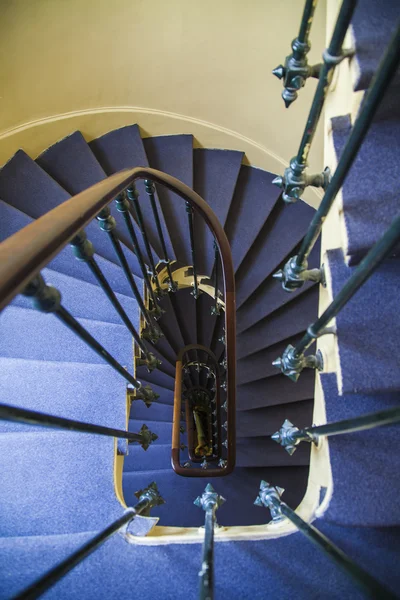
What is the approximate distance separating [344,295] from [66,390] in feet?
5.19

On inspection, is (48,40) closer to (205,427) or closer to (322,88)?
(322,88)

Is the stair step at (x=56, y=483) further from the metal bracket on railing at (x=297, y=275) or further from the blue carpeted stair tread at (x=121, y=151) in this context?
the blue carpeted stair tread at (x=121, y=151)

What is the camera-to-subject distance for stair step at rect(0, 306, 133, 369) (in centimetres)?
232

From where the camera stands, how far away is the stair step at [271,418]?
370 centimetres

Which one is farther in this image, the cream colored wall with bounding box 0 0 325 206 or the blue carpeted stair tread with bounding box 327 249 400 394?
the cream colored wall with bounding box 0 0 325 206

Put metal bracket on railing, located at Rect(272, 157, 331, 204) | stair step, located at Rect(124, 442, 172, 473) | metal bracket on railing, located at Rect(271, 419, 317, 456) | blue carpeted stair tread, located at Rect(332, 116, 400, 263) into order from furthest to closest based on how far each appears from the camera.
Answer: stair step, located at Rect(124, 442, 172, 473) < metal bracket on railing, located at Rect(271, 419, 317, 456) < metal bracket on railing, located at Rect(272, 157, 331, 204) < blue carpeted stair tread, located at Rect(332, 116, 400, 263)

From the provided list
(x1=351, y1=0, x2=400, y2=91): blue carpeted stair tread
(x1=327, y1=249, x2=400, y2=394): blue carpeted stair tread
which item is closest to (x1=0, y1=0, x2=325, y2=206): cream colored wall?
(x1=351, y1=0, x2=400, y2=91): blue carpeted stair tread

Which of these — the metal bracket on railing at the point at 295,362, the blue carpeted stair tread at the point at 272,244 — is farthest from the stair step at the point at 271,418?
the metal bracket on railing at the point at 295,362

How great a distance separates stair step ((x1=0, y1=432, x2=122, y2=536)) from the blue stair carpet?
166mm

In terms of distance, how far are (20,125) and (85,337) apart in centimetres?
297

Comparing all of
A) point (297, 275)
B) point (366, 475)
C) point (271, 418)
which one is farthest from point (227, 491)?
point (297, 275)

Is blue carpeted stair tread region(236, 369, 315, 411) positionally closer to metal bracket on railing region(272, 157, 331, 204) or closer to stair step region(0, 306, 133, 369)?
stair step region(0, 306, 133, 369)

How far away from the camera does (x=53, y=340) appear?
237cm

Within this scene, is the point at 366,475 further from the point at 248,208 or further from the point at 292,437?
the point at 248,208
